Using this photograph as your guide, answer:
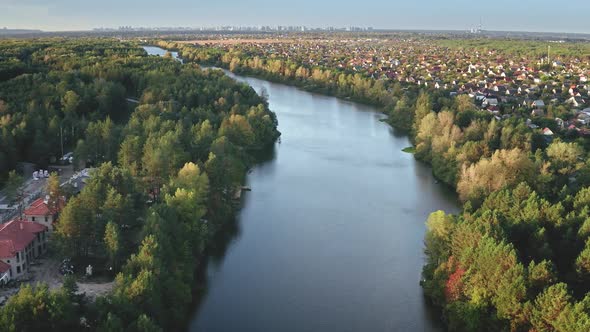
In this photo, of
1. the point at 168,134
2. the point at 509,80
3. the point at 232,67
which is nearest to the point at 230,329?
the point at 168,134

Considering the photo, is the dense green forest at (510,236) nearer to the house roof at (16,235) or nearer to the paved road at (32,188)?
the house roof at (16,235)

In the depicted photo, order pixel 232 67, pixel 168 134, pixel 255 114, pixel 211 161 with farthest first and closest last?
pixel 232 67
pixel 255 114
pixel 168 134
pixel 211 161

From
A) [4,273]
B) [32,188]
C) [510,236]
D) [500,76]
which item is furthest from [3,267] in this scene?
[500,76]

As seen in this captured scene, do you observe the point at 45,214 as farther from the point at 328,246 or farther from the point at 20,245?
the point at 328,246

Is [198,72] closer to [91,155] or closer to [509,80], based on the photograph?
[91,155]

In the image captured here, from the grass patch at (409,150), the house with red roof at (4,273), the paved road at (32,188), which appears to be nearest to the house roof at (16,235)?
the house with red roof at (4,273)

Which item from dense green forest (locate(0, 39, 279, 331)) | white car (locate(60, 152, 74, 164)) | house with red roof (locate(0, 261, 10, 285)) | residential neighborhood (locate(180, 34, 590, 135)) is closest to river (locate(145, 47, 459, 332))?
dense green forest (locate(0, 39, 279, 331))
